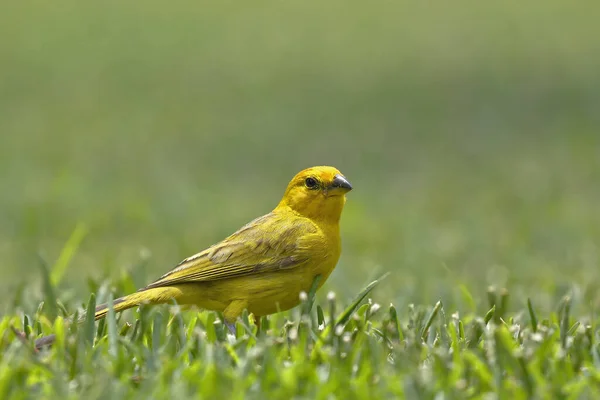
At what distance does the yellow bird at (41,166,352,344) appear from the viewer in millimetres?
4309

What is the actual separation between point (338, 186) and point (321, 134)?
683cm

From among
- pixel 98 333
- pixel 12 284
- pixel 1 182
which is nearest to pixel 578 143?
pixel 1 182

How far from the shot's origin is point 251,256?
4461 millimetres

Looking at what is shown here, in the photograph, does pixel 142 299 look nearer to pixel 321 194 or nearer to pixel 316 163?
pixel 321 194

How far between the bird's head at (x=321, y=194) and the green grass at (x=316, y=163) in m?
0.52

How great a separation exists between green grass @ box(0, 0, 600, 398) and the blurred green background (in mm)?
37

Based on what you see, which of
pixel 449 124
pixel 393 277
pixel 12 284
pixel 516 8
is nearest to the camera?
pixel 12 284

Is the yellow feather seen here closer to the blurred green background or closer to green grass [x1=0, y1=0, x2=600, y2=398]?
green grass [x1=0, y1=0, x2=600, y2=398]

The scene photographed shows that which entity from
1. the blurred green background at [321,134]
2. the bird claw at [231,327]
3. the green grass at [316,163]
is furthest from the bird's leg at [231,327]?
the blurred green background at [321,134]

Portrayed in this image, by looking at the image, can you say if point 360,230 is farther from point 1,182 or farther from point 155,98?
point 155,98

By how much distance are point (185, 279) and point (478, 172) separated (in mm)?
6291

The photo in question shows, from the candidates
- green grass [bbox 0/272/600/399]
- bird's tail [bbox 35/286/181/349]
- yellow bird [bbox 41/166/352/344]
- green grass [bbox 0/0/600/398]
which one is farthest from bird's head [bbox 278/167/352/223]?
bird's tail [bbox 35/286/181/349]

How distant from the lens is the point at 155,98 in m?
13.1

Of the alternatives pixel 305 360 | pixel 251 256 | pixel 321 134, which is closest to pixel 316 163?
pixel 321 134
